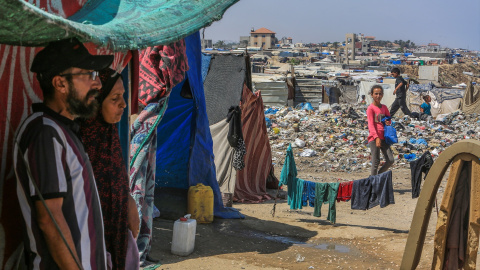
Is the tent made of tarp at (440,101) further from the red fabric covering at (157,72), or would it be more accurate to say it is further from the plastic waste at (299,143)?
the red fabric covering at (157,72)

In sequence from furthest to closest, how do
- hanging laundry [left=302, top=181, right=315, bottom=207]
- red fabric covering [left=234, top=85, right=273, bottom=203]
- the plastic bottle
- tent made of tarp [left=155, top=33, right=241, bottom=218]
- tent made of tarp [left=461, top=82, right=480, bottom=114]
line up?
tent made of tarp [left=461, top=82, right=480, bottom=114] → red fabric covering [left=234, top=85, right=273, bottom=203] → hanging laundry [left=302, top=181, right=315, bottom=207] → tent made of tarp [left=155, top=33, right=241, bottom=218] → the plastic bottle

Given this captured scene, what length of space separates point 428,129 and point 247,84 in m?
8.68

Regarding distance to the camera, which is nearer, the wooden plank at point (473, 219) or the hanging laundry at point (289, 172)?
the wooden plank at point (473, 219)

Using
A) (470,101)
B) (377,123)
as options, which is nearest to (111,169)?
(377,123)

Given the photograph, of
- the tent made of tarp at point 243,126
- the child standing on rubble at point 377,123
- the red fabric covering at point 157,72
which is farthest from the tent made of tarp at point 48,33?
the child standing on rubble at point 377,123

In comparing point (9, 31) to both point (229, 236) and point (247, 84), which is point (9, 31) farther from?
point (247, 84)

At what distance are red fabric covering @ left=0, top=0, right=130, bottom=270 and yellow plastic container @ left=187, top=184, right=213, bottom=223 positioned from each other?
4.24 metres

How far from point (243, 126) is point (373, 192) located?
2.52m

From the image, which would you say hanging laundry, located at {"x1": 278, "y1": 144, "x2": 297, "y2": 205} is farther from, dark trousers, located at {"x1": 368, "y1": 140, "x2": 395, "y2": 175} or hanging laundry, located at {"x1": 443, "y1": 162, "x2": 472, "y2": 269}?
hanging laundry, located at {"x1": 443, "y1": 162, "x2": 472, "y2": 269}

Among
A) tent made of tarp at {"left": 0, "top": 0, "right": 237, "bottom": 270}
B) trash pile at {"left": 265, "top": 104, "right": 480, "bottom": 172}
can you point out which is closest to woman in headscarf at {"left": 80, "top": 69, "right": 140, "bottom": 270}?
tent made of tarp at {"left": 0, "top": 0, "right": 237, "bottom": 270}

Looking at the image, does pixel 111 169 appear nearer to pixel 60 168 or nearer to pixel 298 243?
pixel 60 168

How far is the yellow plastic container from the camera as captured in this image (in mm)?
6691

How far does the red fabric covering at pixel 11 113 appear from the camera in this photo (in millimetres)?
2365

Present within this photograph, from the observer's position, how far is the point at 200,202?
6.73 metres
